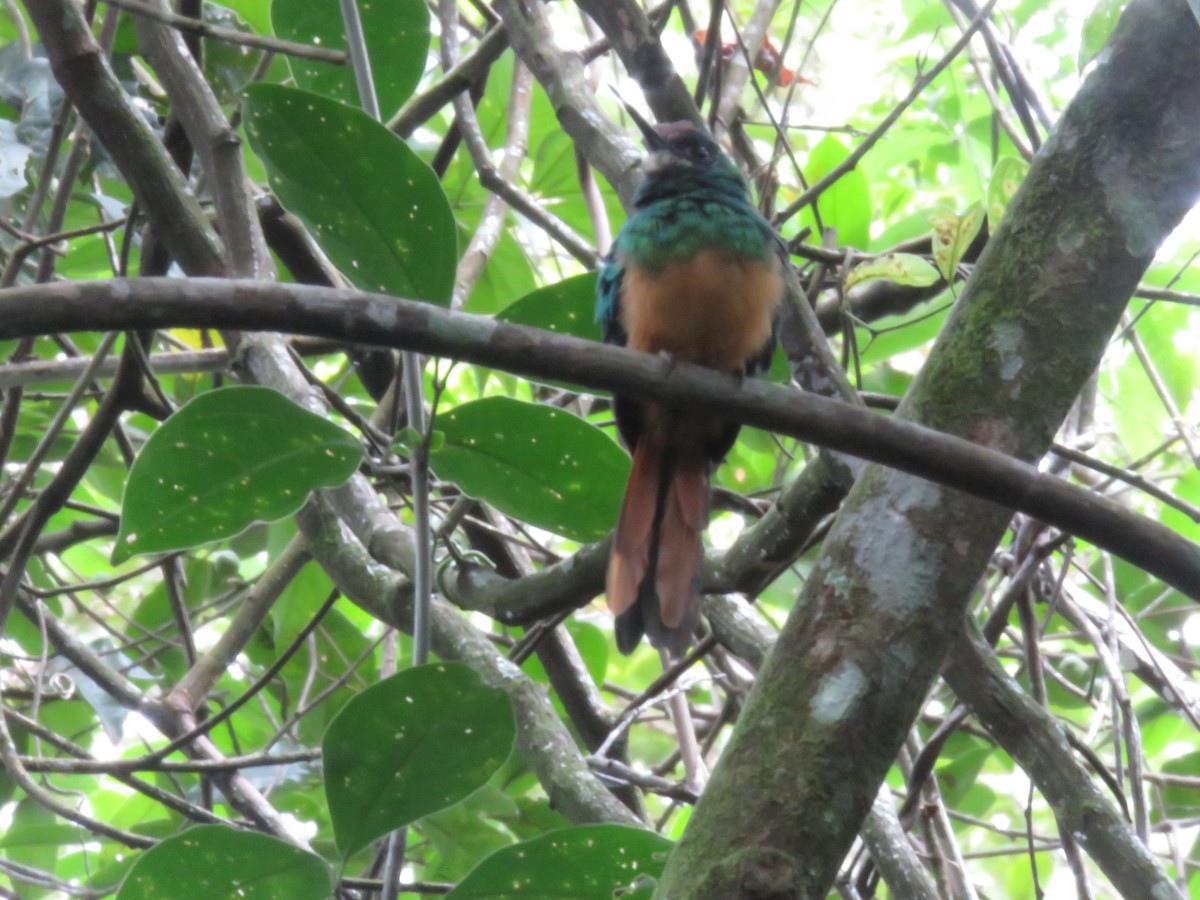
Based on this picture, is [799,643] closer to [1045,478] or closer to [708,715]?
[1045,478]

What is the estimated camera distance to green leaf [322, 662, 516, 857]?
1.20m

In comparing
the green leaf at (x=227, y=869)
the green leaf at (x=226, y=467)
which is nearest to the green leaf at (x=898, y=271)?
the green leaf at (x=226, y=467)

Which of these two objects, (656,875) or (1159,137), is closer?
(656,875)

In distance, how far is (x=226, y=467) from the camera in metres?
1.25

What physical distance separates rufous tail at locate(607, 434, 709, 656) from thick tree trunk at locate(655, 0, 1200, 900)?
14.0 inches

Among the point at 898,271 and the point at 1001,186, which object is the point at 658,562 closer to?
the point at 898,271

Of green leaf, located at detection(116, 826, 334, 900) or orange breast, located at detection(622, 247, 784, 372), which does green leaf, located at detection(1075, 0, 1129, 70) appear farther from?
green leaf, located at detection(116, 826, 334, 900)

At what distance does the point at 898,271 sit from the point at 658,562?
2.01ft

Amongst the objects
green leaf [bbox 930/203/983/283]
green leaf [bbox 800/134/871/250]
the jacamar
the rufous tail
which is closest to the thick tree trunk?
the rufous tail

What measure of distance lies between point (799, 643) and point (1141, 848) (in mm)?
490

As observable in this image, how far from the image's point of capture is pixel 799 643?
4.11ft

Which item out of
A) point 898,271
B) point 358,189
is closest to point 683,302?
point 898,271

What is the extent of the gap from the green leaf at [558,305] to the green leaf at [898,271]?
0.66 meters

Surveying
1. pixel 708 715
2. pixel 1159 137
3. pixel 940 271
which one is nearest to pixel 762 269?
pixel 940 271
